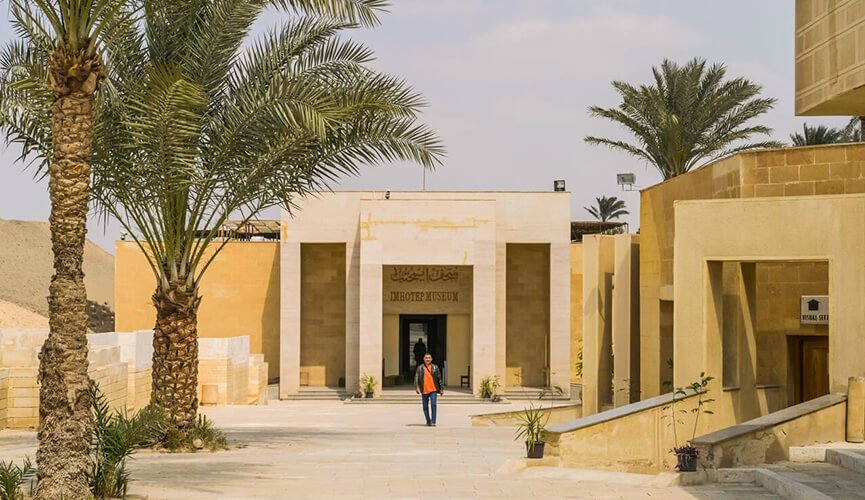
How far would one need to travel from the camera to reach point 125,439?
1111 cm

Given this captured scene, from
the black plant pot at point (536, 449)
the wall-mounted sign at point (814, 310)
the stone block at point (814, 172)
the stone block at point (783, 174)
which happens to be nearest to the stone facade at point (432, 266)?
the wall-mounted sign at point (814, 310)

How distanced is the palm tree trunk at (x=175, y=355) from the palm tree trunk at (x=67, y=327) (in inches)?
219

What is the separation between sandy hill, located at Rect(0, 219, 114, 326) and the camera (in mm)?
109375

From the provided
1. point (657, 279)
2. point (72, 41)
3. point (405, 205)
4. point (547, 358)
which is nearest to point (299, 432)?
point (657, 279)

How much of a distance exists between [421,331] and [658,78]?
22.3 metres

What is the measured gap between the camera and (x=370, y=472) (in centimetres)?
1330

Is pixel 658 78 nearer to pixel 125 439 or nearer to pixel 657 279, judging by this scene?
pixel 657 279

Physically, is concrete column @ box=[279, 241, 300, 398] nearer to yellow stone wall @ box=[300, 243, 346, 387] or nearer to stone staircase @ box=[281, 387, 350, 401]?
stone staircase @ box=[281, 387, 350, 401]

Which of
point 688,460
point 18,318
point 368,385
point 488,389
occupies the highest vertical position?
point 18,318

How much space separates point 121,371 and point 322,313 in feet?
62.0

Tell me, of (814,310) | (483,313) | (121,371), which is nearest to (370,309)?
(483,313)

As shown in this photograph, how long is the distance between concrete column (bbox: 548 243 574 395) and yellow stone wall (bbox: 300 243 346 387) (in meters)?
7.59

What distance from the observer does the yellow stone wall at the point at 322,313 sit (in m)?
42.5

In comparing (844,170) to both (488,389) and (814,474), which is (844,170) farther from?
(488,389)
